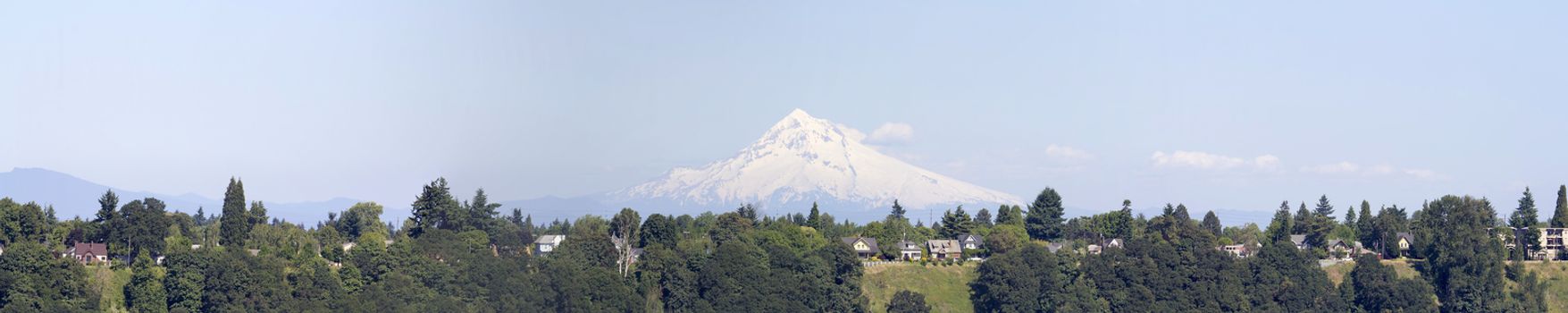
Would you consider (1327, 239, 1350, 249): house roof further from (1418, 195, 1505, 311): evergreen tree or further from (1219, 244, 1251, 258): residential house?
(1418, 195, 1505, 311): evergreen tree

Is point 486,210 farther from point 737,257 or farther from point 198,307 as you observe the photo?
point 198,307

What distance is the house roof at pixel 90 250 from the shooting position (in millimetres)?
97375

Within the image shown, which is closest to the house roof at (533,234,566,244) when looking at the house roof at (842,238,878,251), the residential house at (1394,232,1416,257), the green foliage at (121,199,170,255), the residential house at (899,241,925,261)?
the house roof at (842,238,878,251)

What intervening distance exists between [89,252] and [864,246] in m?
63.2

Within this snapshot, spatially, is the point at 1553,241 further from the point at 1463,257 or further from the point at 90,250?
the point at 90,250

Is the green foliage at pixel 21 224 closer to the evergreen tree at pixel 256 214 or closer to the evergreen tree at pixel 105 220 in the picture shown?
the evergreen tree at pixel 105 220

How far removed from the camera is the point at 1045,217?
14438 centimetres

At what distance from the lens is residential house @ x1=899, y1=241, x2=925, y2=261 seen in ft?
436

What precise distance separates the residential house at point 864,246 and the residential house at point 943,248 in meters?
5.03

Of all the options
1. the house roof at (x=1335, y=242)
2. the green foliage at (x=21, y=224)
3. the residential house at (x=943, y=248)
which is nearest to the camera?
the green foliage at (x=21, y=224)

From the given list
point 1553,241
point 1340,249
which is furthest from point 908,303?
point 1553,241

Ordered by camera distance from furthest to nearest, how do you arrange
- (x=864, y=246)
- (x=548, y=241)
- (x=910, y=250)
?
(x=548, y=241) → (x=910, y=250) → (x=864, y=246)

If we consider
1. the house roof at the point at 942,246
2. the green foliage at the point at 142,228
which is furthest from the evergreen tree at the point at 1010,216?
the green foliage at the point at 142,228

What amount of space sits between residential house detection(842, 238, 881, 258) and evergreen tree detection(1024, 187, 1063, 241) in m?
17.4
